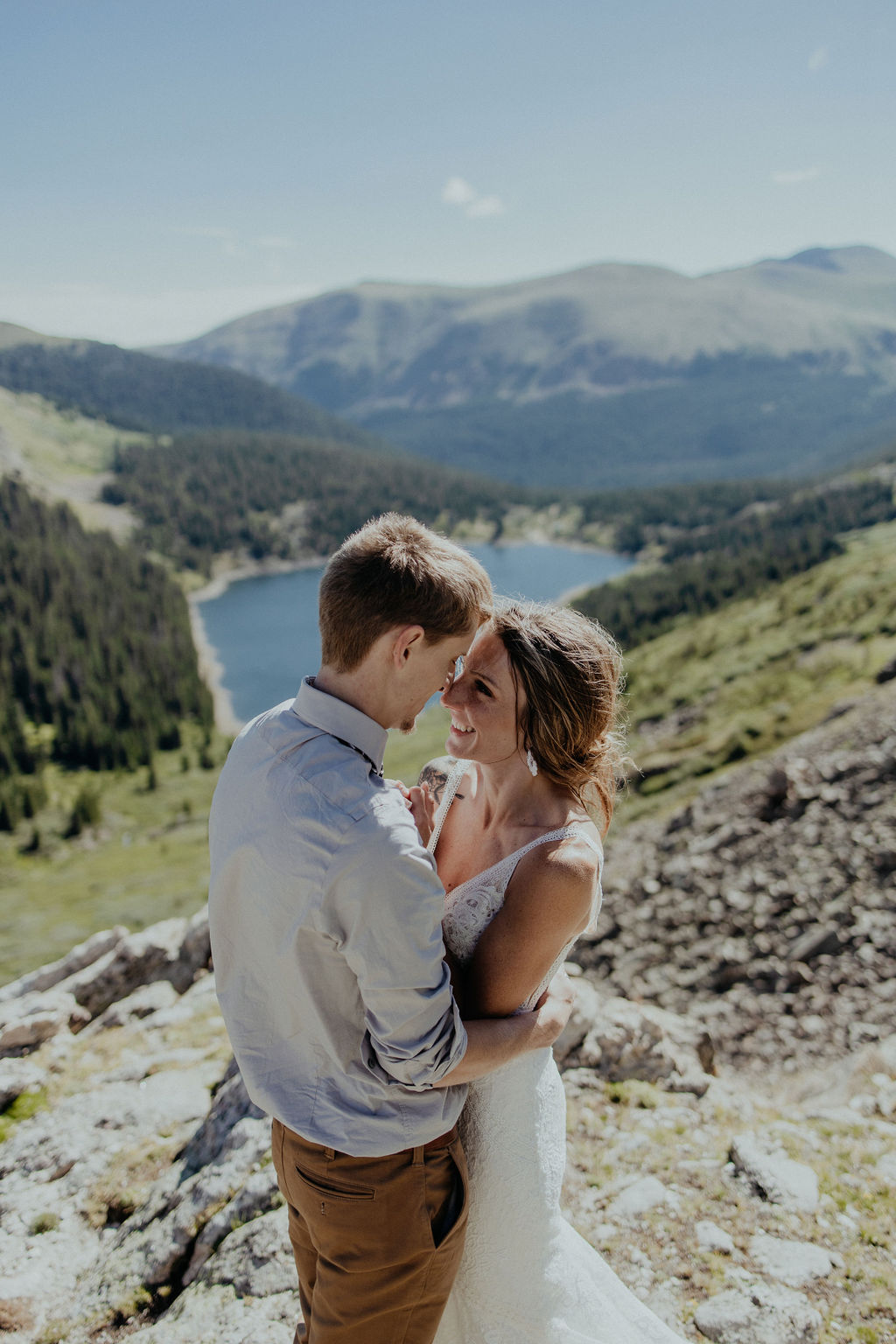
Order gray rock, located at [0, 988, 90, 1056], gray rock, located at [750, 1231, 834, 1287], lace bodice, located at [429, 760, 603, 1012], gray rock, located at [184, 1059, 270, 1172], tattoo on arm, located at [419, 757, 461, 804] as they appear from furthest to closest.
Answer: gray rock, located at [0, 988, 90, 1056] < gray rock, located at [184, 1059, 270, 1172] < gray rock, located at [750, 1231, 834, 1287] < tattoo on arm, located at [419, 757, 461, 804] < lace bodice, located at [429, 760, 603, 1012]

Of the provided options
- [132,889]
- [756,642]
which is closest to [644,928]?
[132,889]

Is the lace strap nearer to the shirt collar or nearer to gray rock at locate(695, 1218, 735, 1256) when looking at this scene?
the shirt collar

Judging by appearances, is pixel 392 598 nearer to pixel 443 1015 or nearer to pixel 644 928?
pixel 443 1015

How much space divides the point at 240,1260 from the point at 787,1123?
4.23m

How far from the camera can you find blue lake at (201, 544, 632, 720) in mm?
102250

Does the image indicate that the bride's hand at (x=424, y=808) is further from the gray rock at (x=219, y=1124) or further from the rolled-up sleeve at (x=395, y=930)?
the gray rock at (x=219, y=1124)

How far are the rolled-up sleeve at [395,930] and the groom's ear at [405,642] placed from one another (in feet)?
1.69

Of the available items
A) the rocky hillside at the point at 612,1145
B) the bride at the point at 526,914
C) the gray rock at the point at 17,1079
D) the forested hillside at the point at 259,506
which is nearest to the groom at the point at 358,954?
the bride at the point at 526,914

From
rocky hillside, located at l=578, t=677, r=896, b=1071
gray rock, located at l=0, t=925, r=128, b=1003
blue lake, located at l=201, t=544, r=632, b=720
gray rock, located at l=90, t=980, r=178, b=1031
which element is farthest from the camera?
blue lake, located at l=201, t=544, r=632, b=720

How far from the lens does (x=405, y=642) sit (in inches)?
103

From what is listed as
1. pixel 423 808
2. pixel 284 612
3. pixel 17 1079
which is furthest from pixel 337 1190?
pixel 284 612

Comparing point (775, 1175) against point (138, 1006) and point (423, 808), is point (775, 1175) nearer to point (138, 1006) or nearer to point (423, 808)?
point (423, 808)

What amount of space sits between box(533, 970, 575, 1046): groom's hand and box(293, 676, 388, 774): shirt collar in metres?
1.21

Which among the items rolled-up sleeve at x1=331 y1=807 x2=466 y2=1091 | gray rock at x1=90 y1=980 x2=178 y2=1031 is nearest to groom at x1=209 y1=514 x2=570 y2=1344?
rolled-up sleeve at x1=331 y1=807 x2=466 y2=1091
